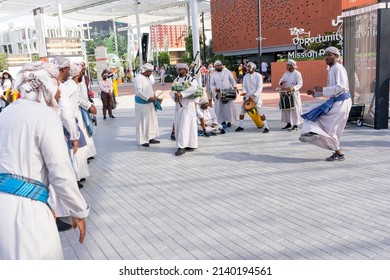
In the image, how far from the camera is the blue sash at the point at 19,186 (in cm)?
207

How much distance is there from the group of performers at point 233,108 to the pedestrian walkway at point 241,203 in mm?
466

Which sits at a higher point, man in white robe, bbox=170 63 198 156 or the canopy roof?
the canopy roof

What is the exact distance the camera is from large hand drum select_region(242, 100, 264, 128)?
9383 mm

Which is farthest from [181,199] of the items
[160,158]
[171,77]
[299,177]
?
[171,77]

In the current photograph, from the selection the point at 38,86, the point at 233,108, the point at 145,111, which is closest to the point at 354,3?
the point at 233,108

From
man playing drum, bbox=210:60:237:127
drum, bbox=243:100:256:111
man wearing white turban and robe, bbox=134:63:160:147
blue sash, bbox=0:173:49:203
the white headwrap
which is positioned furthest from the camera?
man playing drum, bbox=210:60:237:127

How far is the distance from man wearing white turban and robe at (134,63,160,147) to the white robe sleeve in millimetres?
6265

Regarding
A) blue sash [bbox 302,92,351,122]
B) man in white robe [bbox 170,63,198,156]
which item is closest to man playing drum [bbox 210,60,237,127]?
man in white robe [bbox 170,63,198,156]

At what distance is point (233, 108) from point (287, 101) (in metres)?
1.53

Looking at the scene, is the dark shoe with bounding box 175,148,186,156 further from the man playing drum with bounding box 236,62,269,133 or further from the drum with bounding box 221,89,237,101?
the drum with bounding box 221,89,237,101

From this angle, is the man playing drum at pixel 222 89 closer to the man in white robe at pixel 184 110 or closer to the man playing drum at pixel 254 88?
the man playing drum at pixel 254 88

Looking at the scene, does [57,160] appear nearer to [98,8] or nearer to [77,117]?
[77,117]

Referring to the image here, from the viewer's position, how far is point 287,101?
9.07 m

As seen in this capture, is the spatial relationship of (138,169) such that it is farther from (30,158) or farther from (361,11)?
(361,11)
